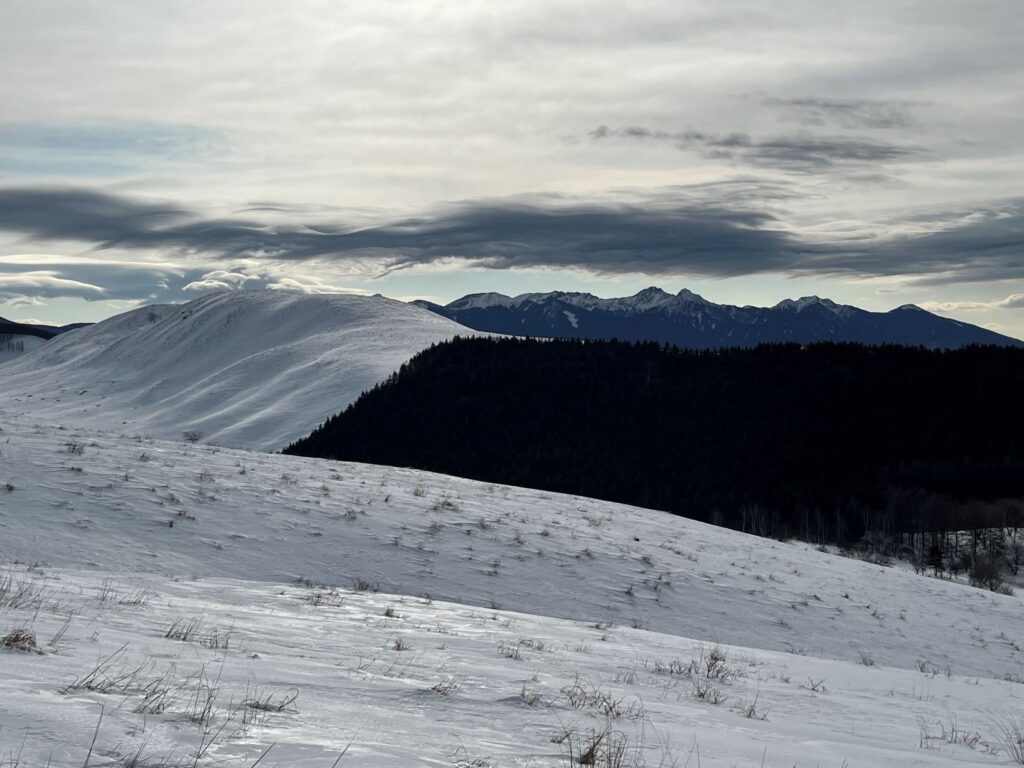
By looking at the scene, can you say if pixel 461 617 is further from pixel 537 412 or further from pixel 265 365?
pixel 265 365

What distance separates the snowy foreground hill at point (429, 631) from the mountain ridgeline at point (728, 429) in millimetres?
94667

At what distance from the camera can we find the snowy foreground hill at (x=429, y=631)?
556 cm

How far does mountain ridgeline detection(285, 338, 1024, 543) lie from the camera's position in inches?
4892

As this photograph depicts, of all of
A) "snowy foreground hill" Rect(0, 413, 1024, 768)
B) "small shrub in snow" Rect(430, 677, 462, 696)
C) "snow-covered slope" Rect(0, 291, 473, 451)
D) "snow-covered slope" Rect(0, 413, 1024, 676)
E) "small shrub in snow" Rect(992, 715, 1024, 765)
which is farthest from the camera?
"snow-covered slope" Rect(0, 291, 473, 451)

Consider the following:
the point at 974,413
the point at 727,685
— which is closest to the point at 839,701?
the point at 727,685

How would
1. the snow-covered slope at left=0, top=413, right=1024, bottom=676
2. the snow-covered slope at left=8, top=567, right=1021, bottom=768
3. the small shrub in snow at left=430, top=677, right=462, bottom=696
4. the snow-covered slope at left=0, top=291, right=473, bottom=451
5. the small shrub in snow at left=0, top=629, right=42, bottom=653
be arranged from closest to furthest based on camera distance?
the snow-covered slope at left=8, top=567, right=1021, bottom=768 → the small shrub in snow at left=0, top=629, right=42, bottom=653 → the small shrub in snow at left=430, top=677, right=462, bottom=696 → the snow-covered slope at left=0, top=413, right=1024, bottom=676 → the snow-covered slope at left=0, top=291, right=473, bottom=451

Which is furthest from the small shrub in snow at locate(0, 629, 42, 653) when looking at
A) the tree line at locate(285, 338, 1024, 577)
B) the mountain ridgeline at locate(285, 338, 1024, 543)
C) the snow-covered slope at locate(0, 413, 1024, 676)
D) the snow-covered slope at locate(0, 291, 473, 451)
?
the snow-covered slope at locate(0, 291, 473, 451)

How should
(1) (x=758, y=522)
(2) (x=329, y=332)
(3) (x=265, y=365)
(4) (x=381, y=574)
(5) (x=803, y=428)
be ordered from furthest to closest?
(2) (x=329, y=332) → (3) (x=265, y=365) → (5) (x=803, y=428) → (1) (x=758, y=522) → (4) (x=381, y=574)

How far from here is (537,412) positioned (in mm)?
150250

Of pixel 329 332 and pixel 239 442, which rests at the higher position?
pixel 329 332

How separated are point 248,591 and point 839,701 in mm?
8462

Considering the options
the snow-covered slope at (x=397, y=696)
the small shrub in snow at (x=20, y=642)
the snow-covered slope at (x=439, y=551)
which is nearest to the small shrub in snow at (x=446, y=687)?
the snow-covered slope at (x=397, y=696)

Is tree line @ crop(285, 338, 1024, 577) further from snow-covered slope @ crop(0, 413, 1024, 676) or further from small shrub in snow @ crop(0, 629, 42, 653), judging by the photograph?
small shrub in snow @ crop(0, 629, 42, 653)

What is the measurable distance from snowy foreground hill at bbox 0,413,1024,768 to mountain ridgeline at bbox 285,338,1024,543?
311 feet
